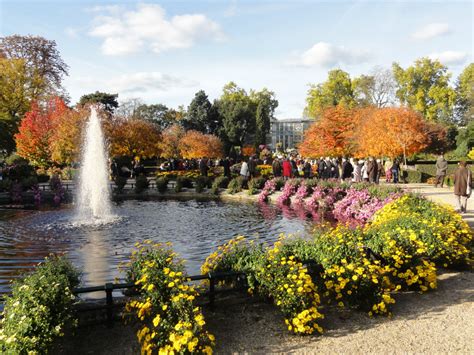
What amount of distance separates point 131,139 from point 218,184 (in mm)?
16445

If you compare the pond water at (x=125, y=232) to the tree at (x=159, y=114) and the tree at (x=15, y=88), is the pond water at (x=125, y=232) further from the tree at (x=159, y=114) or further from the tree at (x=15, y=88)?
the tree at (x=159, y=114)

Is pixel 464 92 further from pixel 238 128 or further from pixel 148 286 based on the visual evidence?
pixel 148 286

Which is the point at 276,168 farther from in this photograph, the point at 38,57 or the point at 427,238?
the point at 38,57

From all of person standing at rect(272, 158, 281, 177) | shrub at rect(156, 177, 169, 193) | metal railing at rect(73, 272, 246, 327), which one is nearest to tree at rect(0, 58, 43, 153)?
shrub at rect(156, 177, 169, 193)

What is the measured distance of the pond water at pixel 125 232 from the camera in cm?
881

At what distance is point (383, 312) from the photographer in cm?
558

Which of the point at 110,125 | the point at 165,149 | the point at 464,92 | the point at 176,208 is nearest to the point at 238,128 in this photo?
the point at 165,149

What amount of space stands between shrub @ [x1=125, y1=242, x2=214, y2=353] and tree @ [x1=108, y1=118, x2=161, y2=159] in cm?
3138

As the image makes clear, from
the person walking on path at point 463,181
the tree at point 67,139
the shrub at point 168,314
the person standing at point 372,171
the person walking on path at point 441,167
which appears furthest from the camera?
the tree at point 67,139

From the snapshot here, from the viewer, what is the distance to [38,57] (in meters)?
43.3

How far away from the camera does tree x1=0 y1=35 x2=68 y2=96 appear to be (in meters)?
42.0

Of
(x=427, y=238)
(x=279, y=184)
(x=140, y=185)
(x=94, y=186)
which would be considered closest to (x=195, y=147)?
(x=140, y=185)

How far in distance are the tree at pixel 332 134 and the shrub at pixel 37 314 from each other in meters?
27.7

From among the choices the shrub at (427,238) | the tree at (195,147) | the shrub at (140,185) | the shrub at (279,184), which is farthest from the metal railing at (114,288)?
the tree at (195,147)
